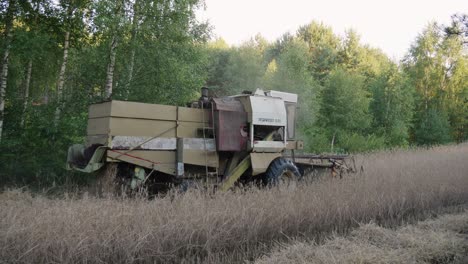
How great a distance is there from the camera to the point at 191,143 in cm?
676

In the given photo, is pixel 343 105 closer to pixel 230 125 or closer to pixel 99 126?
pixel 230 125

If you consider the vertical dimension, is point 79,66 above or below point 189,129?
above

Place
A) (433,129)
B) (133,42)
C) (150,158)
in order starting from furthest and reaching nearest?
(433,129) → (133,42) → (150,158)

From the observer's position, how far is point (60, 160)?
28.7 ft

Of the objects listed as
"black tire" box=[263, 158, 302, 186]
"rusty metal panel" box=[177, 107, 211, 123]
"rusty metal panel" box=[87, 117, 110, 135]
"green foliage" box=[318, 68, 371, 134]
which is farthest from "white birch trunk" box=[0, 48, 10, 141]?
"green foliage" box=[318, 68, 371, 134]

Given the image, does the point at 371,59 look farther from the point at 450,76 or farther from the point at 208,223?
the point at 208,223

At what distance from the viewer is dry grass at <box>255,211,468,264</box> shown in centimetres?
387

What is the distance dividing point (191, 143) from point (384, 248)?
3532 millimetres

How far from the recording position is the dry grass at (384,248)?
3865mm

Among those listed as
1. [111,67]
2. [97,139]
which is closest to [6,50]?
[111,67]

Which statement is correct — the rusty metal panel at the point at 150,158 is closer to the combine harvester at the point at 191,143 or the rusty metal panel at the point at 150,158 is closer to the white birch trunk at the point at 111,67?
the combine harvester at the point at 191,143

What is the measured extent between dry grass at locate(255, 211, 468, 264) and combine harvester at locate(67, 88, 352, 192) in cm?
274

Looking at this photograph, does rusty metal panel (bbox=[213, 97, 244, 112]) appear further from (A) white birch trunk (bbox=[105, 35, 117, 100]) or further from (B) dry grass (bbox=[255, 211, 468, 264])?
(A) white birch trunk (bbox=[105, 35, 117, 100])

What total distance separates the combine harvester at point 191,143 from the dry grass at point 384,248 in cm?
274
